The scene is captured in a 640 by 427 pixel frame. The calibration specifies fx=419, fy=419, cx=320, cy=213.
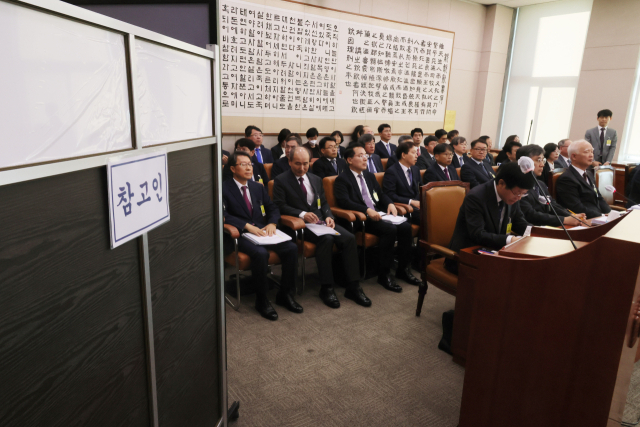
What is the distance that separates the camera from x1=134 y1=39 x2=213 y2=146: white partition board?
891mm

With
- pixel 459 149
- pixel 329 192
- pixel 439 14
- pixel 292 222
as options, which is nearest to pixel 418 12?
pixel 439 14

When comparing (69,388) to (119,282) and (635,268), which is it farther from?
(635,268)

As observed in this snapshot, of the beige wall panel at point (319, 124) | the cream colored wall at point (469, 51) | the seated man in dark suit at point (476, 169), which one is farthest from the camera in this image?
the cream colored wall at point (469, 51)

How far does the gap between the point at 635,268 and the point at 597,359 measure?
0.28m

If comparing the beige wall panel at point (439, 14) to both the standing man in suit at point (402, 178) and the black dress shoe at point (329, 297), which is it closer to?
the standing man in suit at point (402, 178)

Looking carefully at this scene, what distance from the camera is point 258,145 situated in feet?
16.2

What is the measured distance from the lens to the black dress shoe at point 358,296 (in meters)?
2.87

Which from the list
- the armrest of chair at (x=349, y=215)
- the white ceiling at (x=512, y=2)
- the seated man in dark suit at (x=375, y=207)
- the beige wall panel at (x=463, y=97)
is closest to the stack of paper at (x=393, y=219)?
the seated man in dark suit at (x=375, y=207)

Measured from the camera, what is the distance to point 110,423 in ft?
2.89

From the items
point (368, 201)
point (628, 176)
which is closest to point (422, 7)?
point (628, 176)

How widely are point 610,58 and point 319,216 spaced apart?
5.83 meters

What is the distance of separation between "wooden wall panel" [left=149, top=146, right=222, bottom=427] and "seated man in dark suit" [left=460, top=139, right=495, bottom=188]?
3.56 metres

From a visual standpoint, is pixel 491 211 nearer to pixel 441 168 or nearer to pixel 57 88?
pixel 441 168

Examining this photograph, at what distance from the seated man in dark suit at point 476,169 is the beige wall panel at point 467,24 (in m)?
3.25
